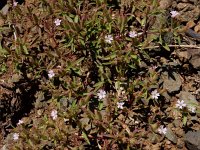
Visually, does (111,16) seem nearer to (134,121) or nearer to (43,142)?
(134,121)

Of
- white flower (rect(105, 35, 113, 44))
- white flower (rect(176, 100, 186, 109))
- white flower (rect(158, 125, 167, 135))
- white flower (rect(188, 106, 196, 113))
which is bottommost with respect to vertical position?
white flower (rect(158, 125, 167, 135))

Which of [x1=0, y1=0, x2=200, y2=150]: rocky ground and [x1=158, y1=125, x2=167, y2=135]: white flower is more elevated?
[x1=0, y1=0, x2=200, y2=150]: rocky ground

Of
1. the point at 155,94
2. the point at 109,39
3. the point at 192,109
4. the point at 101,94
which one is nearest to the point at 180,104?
the point at 192,109

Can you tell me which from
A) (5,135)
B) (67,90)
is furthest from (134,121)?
(5,135)

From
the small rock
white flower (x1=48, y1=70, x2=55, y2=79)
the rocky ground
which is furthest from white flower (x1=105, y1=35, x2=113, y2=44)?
the small rock

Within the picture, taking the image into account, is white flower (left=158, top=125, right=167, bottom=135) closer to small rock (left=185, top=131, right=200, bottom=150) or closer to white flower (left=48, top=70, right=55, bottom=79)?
small rock (left=185, top=131, right=200, bottom=150)

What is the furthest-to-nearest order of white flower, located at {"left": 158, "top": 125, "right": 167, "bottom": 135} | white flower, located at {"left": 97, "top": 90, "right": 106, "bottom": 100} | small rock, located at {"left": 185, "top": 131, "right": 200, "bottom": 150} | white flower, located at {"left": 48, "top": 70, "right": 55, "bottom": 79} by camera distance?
white flower, located at {"left": 48, "top": 70, "right": 55, "bottom": 79}, white flower, located at {"left": 97, "top": 90, "right": 106, "bottom": 100}, white flower, located at {"left": 158, "top": 125, "right": 167, "bottom": 135}, small rock, located at {"left": 185, "top": 131, "right": 200, "bottom": 150}

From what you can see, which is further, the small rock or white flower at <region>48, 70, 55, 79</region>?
white flower at <region>48, 70, 55, 79</region>
